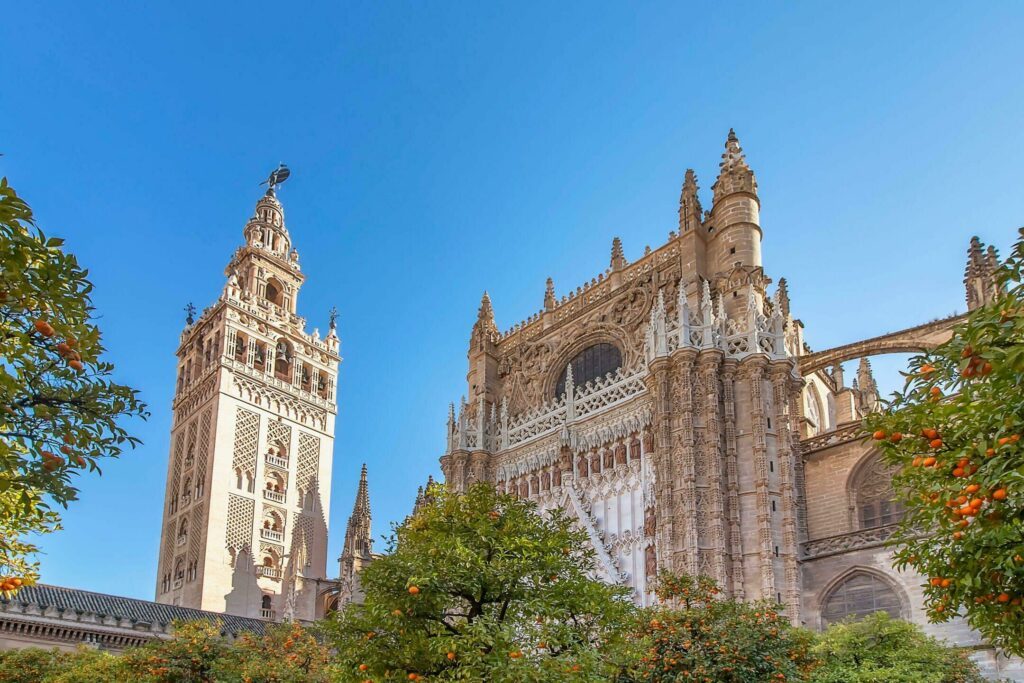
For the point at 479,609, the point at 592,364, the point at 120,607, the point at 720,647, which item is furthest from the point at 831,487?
the point at 120,607

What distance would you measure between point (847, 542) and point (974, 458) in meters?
18.3

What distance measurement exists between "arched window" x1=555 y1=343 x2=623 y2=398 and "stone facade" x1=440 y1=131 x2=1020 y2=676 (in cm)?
7

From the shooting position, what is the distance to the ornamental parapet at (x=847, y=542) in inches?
942

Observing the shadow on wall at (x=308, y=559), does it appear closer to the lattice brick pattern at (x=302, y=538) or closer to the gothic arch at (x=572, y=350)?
the lattice brick pattern at (x=302, y=538)

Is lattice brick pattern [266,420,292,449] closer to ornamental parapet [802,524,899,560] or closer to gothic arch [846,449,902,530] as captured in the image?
ornamental parapet [802,524,899,560]

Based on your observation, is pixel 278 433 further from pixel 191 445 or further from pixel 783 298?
pixel 783 298

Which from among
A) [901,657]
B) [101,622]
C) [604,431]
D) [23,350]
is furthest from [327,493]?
[23,350]

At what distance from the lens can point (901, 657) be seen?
1803 cm

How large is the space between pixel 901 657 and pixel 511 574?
31.5 feet

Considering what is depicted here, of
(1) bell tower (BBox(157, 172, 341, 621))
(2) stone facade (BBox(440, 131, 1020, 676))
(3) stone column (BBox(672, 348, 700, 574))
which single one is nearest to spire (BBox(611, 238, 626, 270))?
(2) stone facade (BBox(440, 131, 1020, 676))

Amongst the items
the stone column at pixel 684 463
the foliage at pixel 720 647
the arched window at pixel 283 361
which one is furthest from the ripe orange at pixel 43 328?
the arched window at pixel 283 361

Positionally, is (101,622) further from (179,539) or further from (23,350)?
(23,350)

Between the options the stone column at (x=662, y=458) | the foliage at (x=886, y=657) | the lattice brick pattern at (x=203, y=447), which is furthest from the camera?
the lattice brick pattern at (x=203, y=447)

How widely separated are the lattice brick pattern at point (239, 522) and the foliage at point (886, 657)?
3238 centimetres
